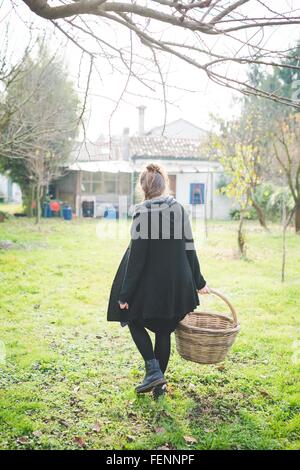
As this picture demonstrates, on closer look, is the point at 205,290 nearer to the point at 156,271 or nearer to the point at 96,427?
the point at 156,271

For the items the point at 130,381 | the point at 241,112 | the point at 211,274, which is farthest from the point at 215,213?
the point at 130,381

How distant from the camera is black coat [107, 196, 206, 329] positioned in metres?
3.45

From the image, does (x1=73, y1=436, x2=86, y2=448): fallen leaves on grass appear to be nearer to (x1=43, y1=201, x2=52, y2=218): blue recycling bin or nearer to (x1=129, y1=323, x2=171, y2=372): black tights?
(x1=129, y1=323, x2=171, y2=372): black tights

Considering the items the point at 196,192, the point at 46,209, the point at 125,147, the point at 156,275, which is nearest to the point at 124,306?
the point at 156,275

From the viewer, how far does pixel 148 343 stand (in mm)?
3631

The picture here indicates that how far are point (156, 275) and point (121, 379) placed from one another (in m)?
1.29

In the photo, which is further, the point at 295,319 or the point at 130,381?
the point at 295,319

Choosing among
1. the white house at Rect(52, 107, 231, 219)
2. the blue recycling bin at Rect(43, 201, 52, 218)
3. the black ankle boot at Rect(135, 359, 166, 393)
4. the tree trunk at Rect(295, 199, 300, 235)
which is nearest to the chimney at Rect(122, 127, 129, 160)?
the white house at Rect(52, 107, 231, 219)

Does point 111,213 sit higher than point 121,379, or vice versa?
point 111,213

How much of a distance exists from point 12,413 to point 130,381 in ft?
3.63

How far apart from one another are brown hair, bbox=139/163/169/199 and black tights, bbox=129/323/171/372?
1.07 m

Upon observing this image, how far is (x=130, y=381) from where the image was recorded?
4137 mm

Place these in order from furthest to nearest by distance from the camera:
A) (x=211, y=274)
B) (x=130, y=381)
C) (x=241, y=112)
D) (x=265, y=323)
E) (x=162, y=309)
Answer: (x=241, y=112) → (x=211, y=274) → (x=265, y=323) → (x=130, y=381) → (x=162, y=309)
